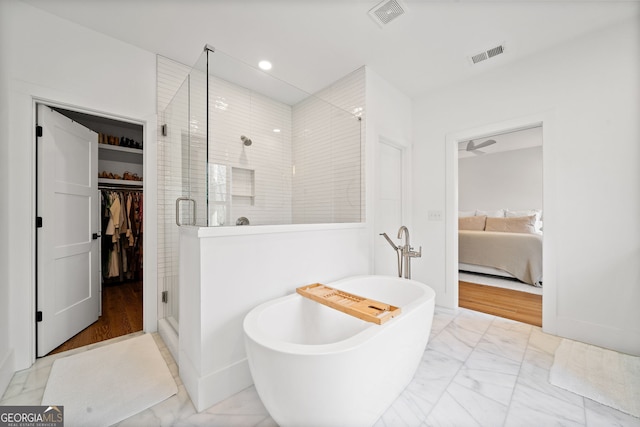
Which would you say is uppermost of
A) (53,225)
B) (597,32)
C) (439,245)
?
(597,32)

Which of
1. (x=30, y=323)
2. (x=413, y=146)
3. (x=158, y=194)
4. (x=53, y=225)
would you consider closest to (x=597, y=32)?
(x=413, y=146)

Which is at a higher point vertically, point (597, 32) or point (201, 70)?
point (597, 32)

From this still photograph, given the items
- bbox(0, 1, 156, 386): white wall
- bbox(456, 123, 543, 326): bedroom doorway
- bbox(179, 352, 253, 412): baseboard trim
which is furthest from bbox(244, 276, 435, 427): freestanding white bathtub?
bbox(456, 123, 543, 326): bedroom doorway

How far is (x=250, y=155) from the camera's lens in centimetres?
218

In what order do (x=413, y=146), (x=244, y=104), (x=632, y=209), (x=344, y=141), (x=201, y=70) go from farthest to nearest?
(x=413, y=146), (x=344, y=141), (x=244, y=104), (x=632, y=209), (x=201, y=70)

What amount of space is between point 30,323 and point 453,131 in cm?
408

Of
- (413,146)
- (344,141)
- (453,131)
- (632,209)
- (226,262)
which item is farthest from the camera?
(413,146)

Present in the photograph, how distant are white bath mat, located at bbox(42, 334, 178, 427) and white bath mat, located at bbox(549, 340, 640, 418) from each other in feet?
8.12

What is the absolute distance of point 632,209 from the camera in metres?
1.90

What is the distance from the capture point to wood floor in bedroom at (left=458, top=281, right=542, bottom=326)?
103 inches

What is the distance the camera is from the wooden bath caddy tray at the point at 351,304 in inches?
51.2

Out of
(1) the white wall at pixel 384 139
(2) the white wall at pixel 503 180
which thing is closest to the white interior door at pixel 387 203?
(1) the white wall at pixel 384 139

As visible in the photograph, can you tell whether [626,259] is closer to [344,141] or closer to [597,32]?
[597,32]

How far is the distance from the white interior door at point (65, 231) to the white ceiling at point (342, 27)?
956 millimetres
